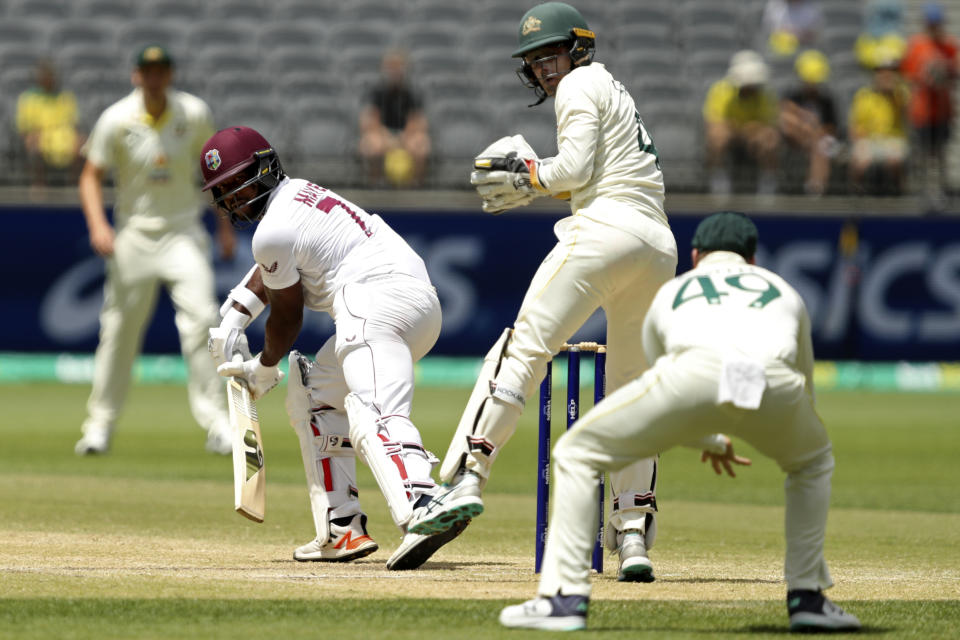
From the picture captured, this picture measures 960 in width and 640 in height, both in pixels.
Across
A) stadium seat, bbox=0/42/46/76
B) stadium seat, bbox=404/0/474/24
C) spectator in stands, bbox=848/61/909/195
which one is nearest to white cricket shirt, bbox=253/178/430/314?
spectator in stands, bbox=848/61/909/195

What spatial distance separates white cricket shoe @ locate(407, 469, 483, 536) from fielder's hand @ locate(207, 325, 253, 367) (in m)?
1.34

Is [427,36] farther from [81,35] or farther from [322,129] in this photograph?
[81,35]

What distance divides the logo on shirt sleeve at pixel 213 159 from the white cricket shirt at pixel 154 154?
487cm

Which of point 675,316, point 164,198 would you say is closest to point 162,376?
point 164,198

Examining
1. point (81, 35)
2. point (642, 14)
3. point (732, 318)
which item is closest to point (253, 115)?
point (81, 35)

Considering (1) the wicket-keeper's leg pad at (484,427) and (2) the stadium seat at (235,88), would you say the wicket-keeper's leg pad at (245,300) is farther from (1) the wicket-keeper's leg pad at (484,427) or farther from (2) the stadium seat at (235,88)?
(2) the stadium seat at (235,88)

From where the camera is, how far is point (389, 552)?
7301 millimetres

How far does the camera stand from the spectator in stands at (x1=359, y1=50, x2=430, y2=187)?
61.0ft

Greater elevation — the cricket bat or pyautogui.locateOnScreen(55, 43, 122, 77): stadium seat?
pyautogui.locateOnScreen(55, 43, 122, 77): stadium seat

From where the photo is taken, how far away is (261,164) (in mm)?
6797

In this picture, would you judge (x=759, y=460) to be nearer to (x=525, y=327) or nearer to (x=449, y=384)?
(x=449, y=384)

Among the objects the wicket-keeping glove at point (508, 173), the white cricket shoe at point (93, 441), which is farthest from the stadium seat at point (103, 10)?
the wicket-keeping glove at point (508, 173)

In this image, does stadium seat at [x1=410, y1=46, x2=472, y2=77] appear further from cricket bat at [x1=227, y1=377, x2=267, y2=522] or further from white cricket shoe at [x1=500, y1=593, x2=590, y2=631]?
white cricket shoe at [x1=500, y1=593, x2=590, y2=631]

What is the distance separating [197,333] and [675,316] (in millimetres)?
6780
